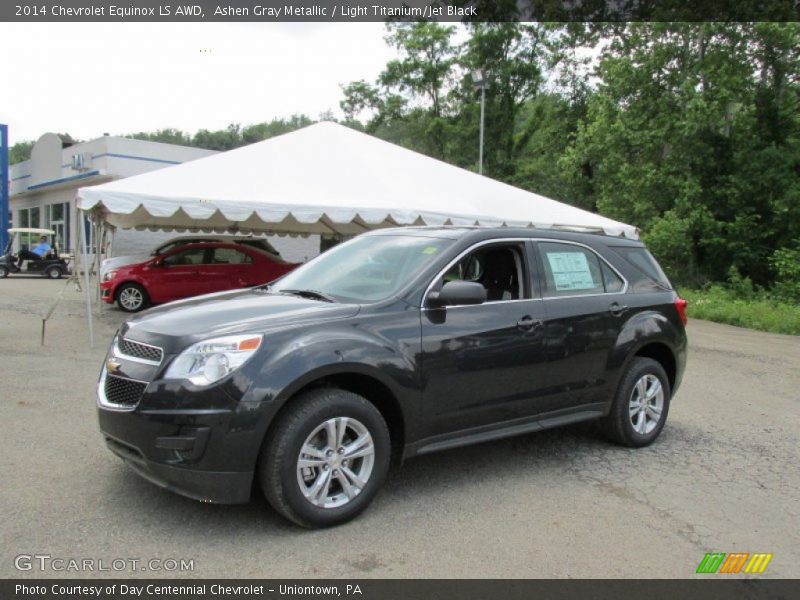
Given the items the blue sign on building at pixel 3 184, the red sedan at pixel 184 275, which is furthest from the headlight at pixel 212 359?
the blue sign on building at pixel 3 184

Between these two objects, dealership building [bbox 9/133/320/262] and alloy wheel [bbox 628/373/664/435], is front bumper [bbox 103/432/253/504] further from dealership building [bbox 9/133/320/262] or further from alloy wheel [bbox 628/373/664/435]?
dealership building [bbox 9/133/320/262]

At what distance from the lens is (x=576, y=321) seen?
4.82m

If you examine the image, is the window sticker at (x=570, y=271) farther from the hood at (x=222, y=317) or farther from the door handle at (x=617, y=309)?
the hood at (x=222, y=317)

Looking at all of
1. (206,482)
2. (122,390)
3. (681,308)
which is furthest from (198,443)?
(681,308)

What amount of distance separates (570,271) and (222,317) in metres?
2.70

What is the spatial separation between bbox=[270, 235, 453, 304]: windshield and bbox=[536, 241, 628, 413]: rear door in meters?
0.94

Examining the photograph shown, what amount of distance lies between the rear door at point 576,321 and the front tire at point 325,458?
151 cm

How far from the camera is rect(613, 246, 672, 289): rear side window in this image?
18.2ft

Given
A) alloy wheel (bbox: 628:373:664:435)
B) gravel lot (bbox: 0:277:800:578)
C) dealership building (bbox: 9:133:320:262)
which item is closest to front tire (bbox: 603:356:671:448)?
alloy wheel (bbox: 628:373:664:435)

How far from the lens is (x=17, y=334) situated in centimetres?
1028

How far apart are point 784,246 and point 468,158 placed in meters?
20.1

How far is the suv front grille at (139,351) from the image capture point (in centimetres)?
360
